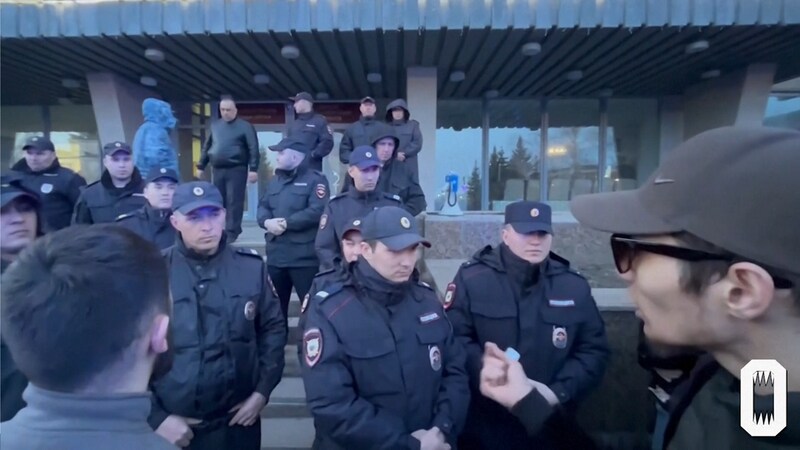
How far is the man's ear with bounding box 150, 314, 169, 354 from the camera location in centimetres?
115

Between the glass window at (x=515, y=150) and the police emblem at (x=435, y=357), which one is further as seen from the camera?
the glass window at (x=515, y=150)

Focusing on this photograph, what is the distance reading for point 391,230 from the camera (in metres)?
2.56

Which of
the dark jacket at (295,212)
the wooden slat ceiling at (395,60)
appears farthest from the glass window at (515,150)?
the dark jacket at (295,212)

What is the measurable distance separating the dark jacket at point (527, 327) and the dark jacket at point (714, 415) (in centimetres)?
150

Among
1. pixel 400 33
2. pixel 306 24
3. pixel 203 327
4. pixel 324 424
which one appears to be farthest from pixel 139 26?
pixel 324 424

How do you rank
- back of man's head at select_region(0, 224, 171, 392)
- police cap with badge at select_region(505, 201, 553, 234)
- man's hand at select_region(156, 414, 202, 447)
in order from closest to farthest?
1. back of man's head at select_region(0, 224, 171, 392)
2. man's hand at select_region(156, 414, 202, 447)
3. police cap with badge at select_region(505, 201, 553, 234)

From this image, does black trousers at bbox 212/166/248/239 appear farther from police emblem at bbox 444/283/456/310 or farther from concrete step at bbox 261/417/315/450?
police emblem at bbox 444/283/456/310

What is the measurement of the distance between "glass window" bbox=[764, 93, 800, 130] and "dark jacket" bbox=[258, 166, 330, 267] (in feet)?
37.6

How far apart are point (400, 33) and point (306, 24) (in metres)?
1.29

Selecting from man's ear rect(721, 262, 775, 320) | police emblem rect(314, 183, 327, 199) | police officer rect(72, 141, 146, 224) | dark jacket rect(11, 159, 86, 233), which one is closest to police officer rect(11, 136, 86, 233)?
dark jacket rect(11, 159, 86, 233)

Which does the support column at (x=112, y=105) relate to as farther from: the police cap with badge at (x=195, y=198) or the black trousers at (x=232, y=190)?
the police cap with badge at (x=195, y=198)

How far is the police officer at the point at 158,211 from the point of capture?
11.8 ft

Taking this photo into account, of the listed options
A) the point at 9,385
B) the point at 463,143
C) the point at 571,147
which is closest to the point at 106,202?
the point at 9,385

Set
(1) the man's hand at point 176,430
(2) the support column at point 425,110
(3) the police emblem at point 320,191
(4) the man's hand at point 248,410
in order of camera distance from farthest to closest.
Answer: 1. (2) the support column at point 425,110
2. (3) the police emblem at point 320,191
3. (4) the man's hand at point 248,410
4. (1) the man's hand at point 176,430
